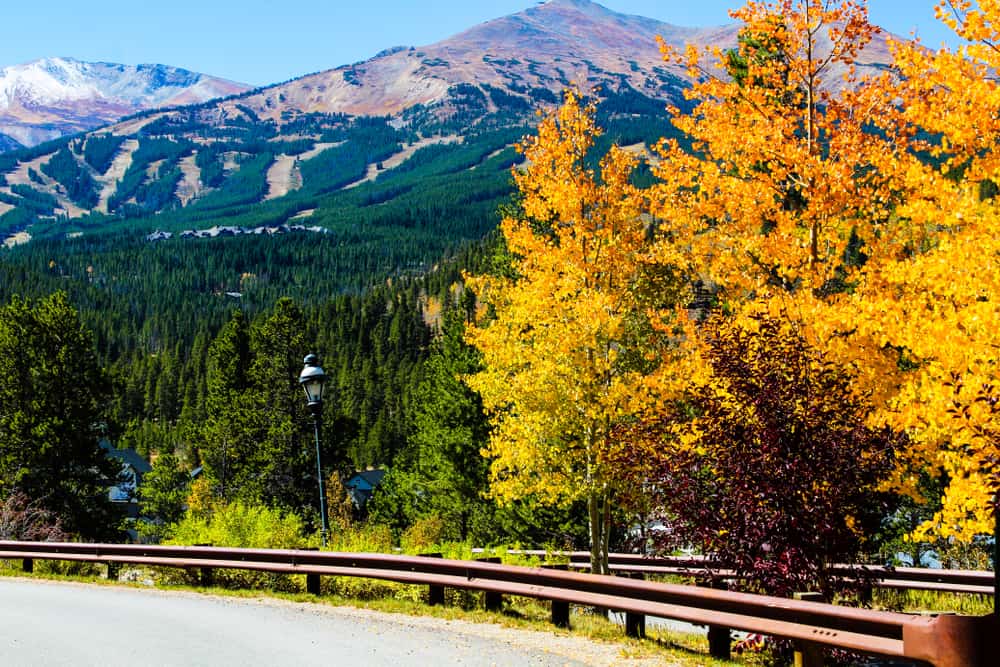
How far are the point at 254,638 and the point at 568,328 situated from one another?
6.72 meters

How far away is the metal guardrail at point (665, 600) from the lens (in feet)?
16.3

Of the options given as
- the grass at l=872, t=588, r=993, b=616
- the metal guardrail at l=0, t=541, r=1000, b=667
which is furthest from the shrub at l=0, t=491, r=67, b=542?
the grass at l=872, t=588, r=993, b=616

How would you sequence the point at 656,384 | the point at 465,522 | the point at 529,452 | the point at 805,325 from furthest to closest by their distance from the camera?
the point at 465,522 < the point at 529,452 < the point at 656,384 < the point at 805,325

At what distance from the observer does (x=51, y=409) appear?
116 feet

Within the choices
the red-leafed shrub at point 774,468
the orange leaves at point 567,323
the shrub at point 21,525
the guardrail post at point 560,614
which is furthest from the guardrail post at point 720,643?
the shrub at point 21,525

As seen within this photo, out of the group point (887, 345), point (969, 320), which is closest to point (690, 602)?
point (969, 320)

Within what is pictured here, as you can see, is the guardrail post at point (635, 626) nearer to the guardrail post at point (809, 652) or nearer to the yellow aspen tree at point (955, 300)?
the guardrail post at point (809, 652)

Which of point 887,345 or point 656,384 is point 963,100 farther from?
point 656,384

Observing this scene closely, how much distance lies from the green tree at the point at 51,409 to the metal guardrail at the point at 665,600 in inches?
811

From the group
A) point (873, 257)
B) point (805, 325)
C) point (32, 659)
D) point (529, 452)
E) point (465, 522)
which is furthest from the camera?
point (465, 522)

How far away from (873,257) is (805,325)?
1.73m

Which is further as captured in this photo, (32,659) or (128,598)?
(128,598)

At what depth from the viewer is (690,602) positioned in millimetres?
8875

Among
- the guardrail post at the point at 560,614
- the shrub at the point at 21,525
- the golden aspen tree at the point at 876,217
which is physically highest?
the golden aspen tree at the point at 876,217
